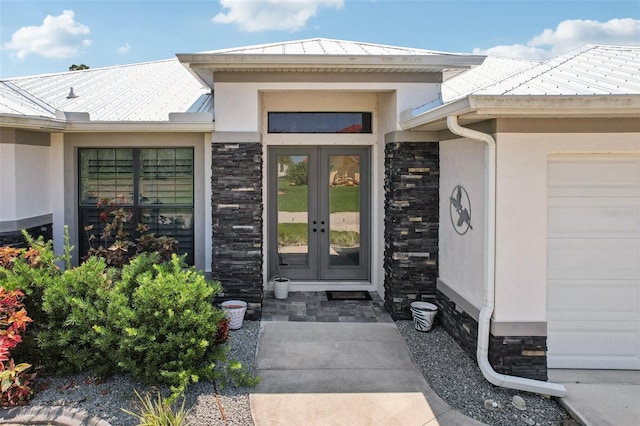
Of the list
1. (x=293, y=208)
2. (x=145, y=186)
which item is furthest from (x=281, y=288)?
(x=145, y=186)

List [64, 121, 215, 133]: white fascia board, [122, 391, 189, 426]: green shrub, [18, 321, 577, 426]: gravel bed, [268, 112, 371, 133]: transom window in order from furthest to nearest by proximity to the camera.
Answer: [268, 112, 371, 133]: transom window, [64, 121, 215, 133]: white fascia board, [18, 321, 577, 426]: gravel bed, [122, 391, 189, 426]: green shrub

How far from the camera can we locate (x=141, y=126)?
23.9 feet

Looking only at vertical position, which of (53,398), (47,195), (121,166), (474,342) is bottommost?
(53,398)

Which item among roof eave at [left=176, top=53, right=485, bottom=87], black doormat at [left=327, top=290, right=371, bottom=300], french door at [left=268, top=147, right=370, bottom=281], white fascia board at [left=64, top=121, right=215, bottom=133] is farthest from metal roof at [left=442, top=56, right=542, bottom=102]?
white fascia board at [left=64, top=121, right=215, bottom=133]

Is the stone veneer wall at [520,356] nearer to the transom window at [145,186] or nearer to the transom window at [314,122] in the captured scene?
the transom window at [314,122]

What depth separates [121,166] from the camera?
8.05 meters

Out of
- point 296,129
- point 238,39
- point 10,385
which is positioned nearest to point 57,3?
point 238,39

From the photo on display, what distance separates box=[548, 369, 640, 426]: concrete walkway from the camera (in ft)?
14.1

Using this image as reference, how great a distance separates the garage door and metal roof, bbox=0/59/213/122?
5828 millimetres

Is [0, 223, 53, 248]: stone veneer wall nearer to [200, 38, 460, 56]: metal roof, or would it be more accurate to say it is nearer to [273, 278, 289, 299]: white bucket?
[273, 278, 289, 299]: white bucket

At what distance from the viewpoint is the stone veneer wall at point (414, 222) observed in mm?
7137

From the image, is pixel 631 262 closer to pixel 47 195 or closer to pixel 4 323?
pixel 4 323

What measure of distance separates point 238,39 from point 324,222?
6.25 m

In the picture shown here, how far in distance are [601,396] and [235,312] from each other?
15.6 feet
